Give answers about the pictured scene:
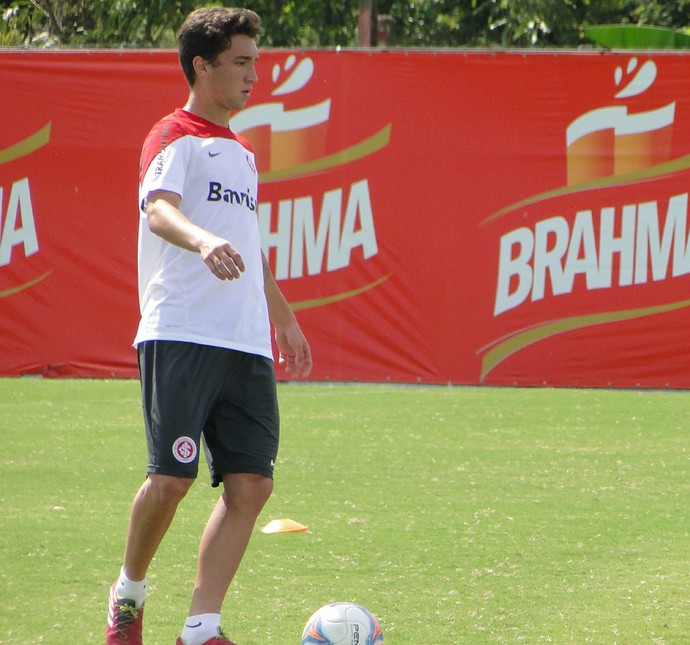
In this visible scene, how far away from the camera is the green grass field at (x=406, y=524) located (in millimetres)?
4430

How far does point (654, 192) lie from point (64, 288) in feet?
16.3

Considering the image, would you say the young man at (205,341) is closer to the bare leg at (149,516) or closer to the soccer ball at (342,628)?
the bare leg at (149,516)

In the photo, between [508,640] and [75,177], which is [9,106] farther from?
[508,640]

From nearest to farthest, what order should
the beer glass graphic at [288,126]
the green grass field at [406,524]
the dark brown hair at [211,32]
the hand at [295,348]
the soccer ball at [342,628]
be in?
Result: 1. the soccer ball at [342,628]
2. the dark brown hair at [211,32]
3. the hand at [295,348]
4. the green grass field at [406,524]
5. the beer glass graphic at [288,126]

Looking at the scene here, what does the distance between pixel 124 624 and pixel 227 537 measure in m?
0.40

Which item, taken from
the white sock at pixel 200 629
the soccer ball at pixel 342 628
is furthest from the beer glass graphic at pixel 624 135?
the white sock at pixel 200 629

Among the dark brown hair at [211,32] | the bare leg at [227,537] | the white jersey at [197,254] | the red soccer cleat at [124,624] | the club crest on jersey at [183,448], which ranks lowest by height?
the red soccer cleat at [124,624]

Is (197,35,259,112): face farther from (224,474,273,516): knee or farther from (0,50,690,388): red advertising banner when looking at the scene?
(0,50,690,388): red advertising banner

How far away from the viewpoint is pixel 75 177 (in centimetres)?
1088

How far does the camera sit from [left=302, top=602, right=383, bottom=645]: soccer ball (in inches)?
147

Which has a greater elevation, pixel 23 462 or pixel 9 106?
pixel 9 106

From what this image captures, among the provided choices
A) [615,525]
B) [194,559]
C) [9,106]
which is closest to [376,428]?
[615,525]

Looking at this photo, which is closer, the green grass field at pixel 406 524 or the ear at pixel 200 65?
the ear at pixel 200 65

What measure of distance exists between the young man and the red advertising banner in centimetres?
669
